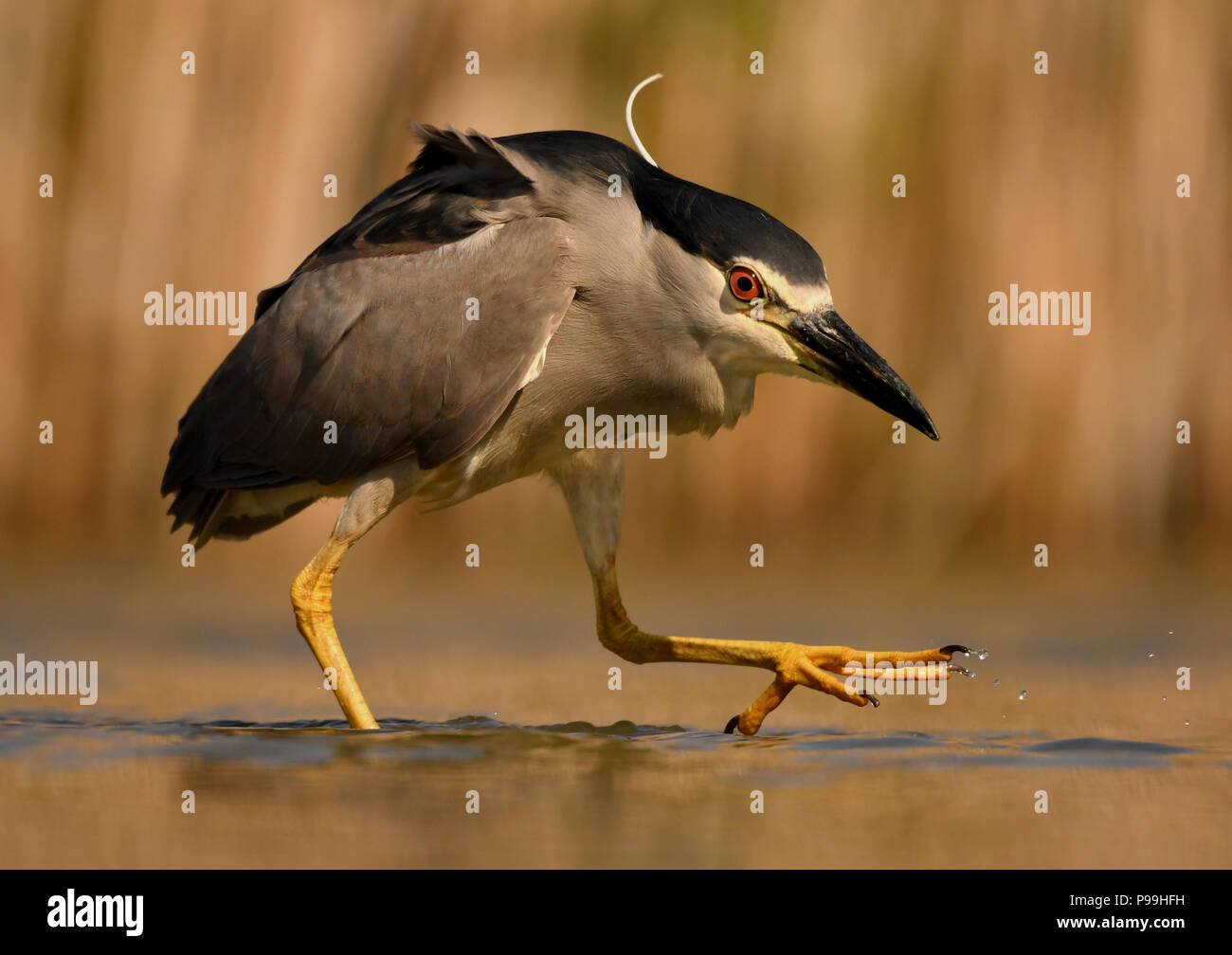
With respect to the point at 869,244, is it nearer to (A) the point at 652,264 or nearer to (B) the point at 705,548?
(B) the point at 705,548

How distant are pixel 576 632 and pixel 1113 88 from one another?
3.84 meters

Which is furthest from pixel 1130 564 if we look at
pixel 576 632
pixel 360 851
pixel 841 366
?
pixel 360 851

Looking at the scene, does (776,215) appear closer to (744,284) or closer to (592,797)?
(744,284)

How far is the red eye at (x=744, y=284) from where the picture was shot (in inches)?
201

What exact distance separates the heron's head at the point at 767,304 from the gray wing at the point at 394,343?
0.41m

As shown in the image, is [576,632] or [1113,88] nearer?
[576,632]

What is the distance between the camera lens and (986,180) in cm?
852

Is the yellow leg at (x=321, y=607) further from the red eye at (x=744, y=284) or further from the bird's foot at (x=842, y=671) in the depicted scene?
the red eye at (x=744, y=284)

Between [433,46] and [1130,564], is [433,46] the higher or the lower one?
the higher one

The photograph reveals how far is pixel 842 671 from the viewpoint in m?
5.55

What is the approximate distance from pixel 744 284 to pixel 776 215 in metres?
3.65

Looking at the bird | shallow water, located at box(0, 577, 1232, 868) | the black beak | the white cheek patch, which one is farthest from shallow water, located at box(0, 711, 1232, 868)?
the white cheek patch

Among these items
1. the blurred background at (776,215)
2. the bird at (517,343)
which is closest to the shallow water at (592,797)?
the bird at (517,343)

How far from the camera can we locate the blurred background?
8.28 metres
